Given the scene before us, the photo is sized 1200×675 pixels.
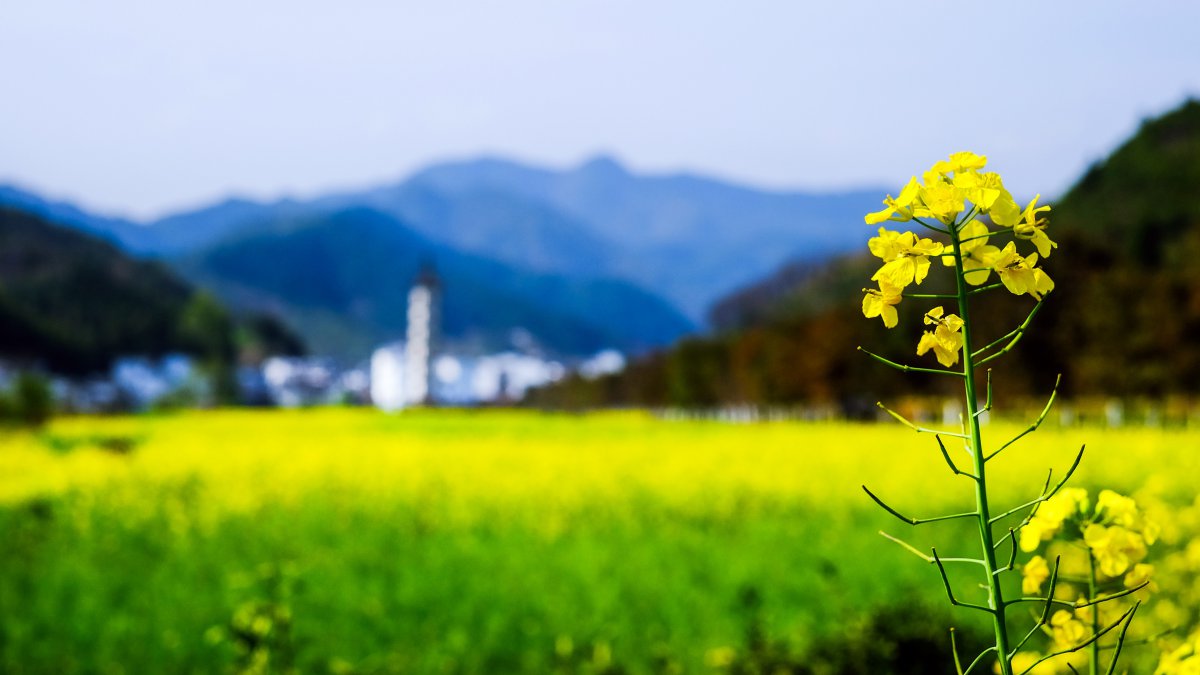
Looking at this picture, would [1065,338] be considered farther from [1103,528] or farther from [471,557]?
[1103,528]

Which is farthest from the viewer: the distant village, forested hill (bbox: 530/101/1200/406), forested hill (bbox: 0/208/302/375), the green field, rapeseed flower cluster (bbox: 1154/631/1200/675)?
forested hill (bbox: 0/208/302/375)

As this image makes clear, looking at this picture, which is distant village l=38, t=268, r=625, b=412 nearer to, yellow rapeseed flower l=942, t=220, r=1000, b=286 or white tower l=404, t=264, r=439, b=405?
white tower l=404, t=264, r=439, b=405

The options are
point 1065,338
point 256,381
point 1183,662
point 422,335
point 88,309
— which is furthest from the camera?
point 256,381

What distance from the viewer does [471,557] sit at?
8938mm

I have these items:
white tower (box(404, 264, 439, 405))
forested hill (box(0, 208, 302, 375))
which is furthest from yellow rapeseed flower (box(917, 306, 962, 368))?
forested hill (box(0, 208, 302, 375))

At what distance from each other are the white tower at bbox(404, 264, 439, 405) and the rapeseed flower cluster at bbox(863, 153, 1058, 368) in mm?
103169

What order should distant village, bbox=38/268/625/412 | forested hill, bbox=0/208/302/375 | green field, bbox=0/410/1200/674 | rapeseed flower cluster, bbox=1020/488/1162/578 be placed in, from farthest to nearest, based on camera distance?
forested hill, bbox=0/208/302/375 → distant village, bbox=38/268/625/412 → green field, bbox=0/410/1200/674 → rapeseed flower cluster, bbox=1020/488/1162/578

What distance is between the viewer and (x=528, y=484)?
1408 centimetres

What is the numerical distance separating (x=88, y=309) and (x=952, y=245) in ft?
476

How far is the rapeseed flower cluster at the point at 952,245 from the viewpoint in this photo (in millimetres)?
1052

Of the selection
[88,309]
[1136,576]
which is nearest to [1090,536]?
[1136,576]

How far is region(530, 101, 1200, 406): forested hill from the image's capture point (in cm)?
3341

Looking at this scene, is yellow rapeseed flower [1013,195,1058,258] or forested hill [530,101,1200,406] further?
forested hill [530,101,1200,406]

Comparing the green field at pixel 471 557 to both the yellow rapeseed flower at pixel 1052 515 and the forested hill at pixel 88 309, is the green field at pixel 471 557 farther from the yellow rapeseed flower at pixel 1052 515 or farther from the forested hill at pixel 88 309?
the forested hill at pixel 88 309
